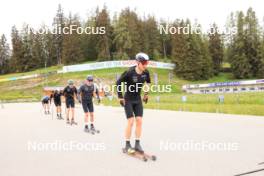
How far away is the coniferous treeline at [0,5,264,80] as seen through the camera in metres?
70.3

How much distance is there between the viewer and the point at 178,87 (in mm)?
59938

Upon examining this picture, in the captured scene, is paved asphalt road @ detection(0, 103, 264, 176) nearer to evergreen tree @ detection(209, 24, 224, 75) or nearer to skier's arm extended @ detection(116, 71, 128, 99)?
skier's arm extended @ detection(116, 71, 128, 99)

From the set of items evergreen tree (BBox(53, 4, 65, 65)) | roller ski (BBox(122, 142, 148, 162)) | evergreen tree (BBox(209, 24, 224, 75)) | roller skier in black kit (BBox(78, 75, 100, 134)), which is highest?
evergreen tree (BBox(53, 4, 65, 65))

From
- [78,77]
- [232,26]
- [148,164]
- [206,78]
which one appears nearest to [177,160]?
[148,164]

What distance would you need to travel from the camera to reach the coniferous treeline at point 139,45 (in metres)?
70.3

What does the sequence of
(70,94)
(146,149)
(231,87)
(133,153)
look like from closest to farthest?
(133,153)
(146,149)
(70,94)
(231,87)

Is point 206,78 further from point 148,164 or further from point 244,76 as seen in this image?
point 148,164

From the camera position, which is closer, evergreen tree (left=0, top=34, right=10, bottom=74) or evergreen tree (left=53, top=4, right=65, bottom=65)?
evergreen tree (left=53, top=4, right=65, bottom=65)

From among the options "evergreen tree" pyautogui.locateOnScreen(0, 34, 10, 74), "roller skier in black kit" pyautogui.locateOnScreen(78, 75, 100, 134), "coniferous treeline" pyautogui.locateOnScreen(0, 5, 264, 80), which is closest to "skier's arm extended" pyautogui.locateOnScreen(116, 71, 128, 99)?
"roller skier in black kit" pyautogui.locateOnScreen(78, 75, 100, 134)

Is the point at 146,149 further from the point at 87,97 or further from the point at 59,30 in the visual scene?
the point at 59,30

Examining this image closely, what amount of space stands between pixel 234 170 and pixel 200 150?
69.6 inches

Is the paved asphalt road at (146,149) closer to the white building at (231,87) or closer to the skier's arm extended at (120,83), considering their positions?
the skier's arm extended at (120,83)

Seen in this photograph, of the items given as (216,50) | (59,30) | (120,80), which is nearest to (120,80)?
(120,80)

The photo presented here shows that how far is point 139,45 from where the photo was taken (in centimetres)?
8375
